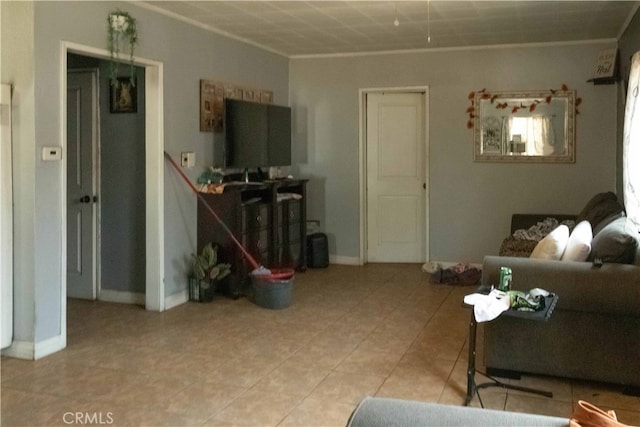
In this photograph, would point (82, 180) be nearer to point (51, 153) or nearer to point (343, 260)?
point (51, 153)

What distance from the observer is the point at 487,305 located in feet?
10.7

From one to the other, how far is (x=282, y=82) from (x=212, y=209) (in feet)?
7.46

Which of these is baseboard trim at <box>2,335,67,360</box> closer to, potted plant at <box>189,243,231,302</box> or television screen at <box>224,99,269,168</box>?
potted plant at <box>189,243,231,302</box>

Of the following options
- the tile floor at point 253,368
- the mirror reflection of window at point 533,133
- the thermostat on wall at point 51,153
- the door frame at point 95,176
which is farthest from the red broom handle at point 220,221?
the mirror reflection of window at point 533,133

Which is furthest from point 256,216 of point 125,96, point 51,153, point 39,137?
point 39,137

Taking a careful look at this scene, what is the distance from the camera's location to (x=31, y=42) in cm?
407

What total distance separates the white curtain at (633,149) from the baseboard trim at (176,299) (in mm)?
3558

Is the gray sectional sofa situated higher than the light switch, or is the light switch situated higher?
the light switch

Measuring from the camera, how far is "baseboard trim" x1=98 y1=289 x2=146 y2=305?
567 cm

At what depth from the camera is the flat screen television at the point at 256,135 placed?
19.7 ft

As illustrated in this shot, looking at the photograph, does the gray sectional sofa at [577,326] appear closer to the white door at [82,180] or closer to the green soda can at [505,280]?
the green soda can at [505,280]

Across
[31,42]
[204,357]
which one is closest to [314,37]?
[31,42]

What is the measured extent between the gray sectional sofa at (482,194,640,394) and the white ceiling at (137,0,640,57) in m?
2.39

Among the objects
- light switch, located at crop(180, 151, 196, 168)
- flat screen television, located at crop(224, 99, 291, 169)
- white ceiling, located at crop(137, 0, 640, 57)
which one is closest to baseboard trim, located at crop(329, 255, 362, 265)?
flat screen television, located at crop(224, 99, 291, 169)
